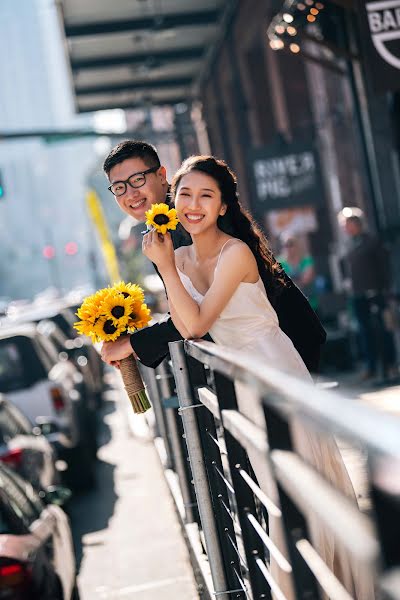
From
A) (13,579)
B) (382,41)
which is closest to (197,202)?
(13,579)

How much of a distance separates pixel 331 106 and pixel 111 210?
98960mm

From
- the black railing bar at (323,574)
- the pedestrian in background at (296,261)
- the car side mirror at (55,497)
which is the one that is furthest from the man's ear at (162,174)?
the pedestrian in background at (296,261)

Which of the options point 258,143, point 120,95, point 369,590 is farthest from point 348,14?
point 120,95

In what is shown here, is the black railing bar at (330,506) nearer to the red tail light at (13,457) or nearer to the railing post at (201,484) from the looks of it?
the railing post at (201,484)

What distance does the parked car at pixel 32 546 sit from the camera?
13.0 feet

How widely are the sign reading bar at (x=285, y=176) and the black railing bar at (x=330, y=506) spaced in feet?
46.9

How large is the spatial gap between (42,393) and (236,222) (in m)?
6.90

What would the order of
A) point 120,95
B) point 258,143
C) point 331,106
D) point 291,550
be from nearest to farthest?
1. point 291,550
2. point 331,106
3. point 258,143
4. point 120,95

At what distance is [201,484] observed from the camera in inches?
158

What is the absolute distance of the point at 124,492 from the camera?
10.4 metres

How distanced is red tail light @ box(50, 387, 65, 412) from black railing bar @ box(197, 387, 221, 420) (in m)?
7.03

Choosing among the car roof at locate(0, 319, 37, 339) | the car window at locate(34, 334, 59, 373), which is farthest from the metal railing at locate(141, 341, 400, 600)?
the car roof at locate(0, 319, 37, 339)

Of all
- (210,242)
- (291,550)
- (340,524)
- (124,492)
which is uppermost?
(210,242)

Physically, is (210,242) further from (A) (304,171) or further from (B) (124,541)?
(A) (304,171)
